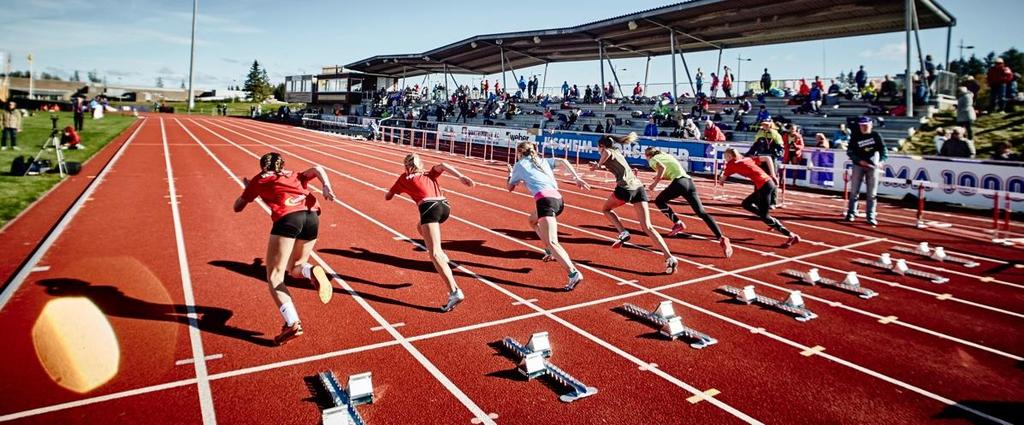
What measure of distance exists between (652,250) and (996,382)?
5.08 metres

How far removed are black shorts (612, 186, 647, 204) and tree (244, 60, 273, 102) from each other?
5308 inches

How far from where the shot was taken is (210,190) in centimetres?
1434

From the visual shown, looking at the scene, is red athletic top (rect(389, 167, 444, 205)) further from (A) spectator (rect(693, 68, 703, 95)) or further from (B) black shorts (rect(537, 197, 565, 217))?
(A) spectator (rect(693, 68, 703, 95))

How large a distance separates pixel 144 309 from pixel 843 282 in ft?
27.6

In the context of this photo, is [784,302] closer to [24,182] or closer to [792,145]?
[792,145]

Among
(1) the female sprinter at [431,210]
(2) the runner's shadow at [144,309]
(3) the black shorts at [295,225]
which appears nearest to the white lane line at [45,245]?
(2) the runner's shadow at [144,309]

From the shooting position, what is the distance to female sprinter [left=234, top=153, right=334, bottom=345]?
5.25 m

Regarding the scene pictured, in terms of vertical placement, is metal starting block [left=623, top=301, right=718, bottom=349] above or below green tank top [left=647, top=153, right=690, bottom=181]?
below

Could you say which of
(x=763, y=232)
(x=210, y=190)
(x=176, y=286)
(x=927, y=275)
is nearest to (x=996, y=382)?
(x=927, y=275)

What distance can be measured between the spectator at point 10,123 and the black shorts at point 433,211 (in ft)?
69.9

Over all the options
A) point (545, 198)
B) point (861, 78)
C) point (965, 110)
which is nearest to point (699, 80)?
point (861, 78)

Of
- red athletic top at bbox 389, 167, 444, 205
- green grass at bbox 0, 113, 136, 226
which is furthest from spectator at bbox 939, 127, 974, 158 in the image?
green grass at bbox 0, 113, 136, 226

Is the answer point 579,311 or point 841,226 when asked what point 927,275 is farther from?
point 579,311

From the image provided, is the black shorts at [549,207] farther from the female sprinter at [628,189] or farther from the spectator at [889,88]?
the spectator at [889,88]
